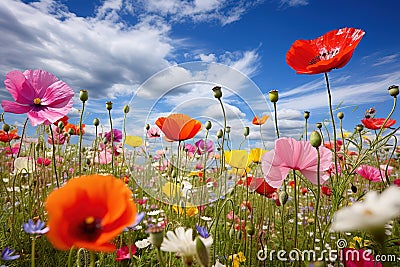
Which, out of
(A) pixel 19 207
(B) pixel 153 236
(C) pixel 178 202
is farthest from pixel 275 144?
(A) pixel 19 207

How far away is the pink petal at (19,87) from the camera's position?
1136 mm

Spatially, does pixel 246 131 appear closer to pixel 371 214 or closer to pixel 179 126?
pixel 179 126

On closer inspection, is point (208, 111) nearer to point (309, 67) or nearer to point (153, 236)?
point (309, 67)

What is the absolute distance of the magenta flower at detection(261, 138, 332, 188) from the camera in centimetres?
95

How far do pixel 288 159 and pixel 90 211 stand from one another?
0.64m

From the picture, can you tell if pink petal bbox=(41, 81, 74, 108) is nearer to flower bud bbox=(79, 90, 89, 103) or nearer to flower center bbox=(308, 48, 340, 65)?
flower bud bbox=(79, 90, 89, 103)

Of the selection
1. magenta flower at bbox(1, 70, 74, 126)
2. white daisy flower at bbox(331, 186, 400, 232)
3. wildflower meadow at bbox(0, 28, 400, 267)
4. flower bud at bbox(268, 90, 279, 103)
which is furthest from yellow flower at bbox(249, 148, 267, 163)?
white daisy flower at bbox(331, 186, 400, 232)

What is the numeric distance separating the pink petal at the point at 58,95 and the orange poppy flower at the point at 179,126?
0.34m

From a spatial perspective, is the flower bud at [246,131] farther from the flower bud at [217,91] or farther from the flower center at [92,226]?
the flower center at [92,226]

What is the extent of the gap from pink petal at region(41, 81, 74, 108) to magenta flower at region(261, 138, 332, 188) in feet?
2.33

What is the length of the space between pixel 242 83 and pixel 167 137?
0.39 metres

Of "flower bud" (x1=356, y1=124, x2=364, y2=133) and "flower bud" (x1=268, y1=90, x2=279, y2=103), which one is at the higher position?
"flower bud" (x1=268, y1=90, x2=279, y2=103)

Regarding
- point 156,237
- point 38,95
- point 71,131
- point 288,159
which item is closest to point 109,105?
point 38,95

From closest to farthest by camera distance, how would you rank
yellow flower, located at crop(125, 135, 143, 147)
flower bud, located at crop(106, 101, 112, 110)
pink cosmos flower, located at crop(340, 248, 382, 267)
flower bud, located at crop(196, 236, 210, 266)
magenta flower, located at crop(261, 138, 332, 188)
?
flower bud, located at crop(196, 236, 210, 266) → pink cosmos flower, located at crop(340, 248, 382, 267) → magenta flower, located at crop(261, 138, 332, 188) → flower bud, located at crop(106, 101, 112, 110) → yellow flower, located at crop(125, 135, 143, 147)
